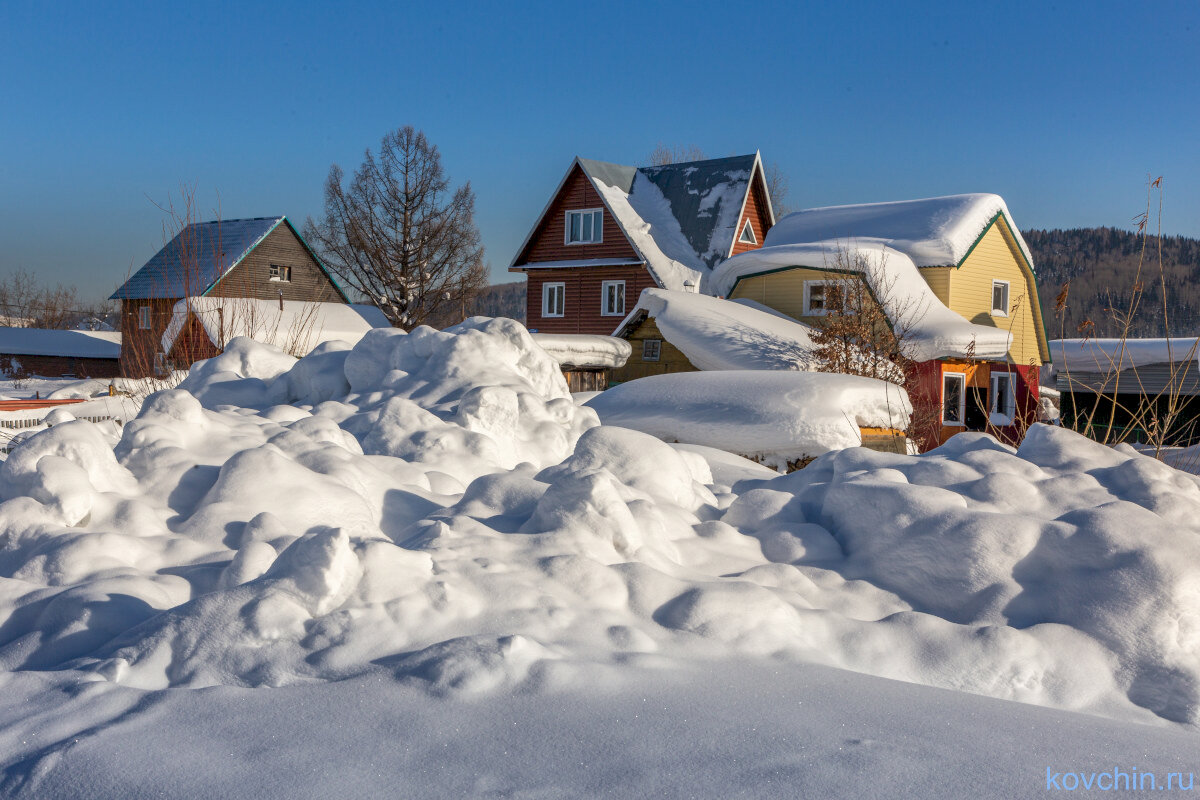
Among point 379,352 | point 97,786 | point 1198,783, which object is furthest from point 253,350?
point 1198,783

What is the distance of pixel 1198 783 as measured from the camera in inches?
78.9

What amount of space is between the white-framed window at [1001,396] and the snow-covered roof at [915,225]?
9.78 ft

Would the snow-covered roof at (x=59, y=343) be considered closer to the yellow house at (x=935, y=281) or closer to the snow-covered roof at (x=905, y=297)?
the yellow house at (x=935, y=281)

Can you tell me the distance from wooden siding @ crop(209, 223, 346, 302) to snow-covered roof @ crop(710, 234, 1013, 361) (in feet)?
58.0

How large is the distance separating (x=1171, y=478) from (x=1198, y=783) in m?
2.56

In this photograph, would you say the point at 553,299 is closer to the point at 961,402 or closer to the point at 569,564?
the point at 961,402

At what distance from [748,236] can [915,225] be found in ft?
20.3

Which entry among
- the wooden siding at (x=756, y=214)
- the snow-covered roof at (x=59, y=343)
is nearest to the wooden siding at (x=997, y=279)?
the wooden siding at (x=756, y=214)

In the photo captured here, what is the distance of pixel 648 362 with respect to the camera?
1822 cm

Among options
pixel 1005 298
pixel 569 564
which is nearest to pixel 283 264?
pixel 1005 298

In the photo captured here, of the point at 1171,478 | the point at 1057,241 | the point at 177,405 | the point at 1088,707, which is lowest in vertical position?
the point at 1088,707

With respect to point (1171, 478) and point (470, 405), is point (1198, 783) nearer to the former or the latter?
point (1171, 478)

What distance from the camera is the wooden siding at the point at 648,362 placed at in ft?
58.1

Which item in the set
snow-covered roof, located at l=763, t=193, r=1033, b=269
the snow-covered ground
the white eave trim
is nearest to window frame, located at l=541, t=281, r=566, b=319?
the white eave trim
